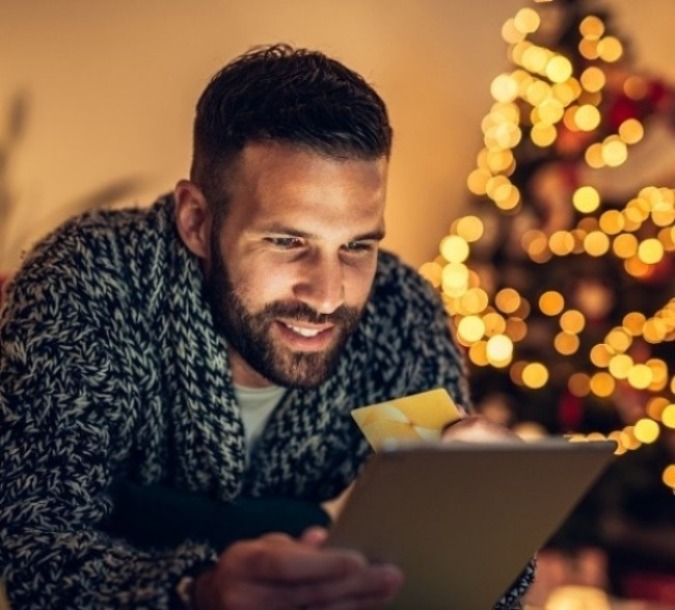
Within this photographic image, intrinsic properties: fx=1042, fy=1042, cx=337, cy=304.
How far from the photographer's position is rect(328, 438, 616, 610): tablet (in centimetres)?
88

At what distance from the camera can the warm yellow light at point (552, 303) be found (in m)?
2.78

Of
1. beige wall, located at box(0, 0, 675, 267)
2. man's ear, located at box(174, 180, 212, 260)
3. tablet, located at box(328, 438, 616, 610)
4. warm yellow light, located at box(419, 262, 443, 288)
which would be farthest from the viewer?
warm yellow light, located at box(419, 262, 443, 288)

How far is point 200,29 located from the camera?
2617 mm

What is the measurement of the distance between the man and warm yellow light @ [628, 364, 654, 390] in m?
1.21

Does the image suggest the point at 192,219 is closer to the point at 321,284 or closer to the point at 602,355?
the point at 321,284

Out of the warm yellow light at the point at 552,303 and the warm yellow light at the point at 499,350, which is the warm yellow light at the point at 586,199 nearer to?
the warm yellow light at the point at 552,303

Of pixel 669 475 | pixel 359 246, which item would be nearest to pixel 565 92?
pixel 669 475

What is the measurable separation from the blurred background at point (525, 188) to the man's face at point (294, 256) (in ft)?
3.84

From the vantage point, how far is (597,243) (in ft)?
8.97

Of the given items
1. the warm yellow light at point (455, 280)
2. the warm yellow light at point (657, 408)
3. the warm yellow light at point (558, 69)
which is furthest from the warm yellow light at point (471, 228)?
the warm yellow light at point (657, 408)

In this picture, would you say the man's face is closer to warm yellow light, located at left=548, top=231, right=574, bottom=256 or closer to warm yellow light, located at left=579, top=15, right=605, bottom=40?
warm yellow light, located at left=548, top=231, right=574, bottom=256

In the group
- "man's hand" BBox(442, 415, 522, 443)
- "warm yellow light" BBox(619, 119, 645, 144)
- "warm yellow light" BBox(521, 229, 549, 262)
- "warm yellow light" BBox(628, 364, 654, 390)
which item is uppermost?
"warm yellow light" BBox(619, 119, 645, 144)

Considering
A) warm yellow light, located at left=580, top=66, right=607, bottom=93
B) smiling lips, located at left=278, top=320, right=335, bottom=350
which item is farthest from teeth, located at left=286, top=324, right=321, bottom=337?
warm yellow light, located at left=580, top=66, right=607, bottom=93

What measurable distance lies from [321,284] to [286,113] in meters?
0.23
